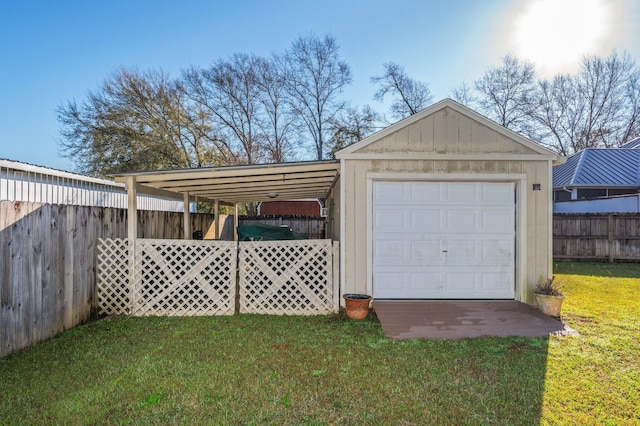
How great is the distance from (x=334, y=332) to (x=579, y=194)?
15.7 meters

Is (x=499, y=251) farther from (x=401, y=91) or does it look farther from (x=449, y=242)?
(x=401, y=91)

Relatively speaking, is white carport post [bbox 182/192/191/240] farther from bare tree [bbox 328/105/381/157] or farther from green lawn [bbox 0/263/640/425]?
bare tree [bbox 328/105/381/157]

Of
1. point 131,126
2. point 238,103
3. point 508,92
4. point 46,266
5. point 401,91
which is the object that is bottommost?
point 46,266

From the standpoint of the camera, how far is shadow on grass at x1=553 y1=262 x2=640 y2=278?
8.89 meters

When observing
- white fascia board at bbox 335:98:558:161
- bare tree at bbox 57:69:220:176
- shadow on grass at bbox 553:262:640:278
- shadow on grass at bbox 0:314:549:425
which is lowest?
shadow on grass at bbox 0:314:549:425

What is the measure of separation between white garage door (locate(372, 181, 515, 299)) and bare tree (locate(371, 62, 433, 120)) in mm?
16082

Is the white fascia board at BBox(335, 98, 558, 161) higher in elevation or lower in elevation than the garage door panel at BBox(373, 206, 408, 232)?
higher

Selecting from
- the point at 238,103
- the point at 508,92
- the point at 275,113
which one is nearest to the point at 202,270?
the point at 275,113

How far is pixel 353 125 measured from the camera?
778 inches

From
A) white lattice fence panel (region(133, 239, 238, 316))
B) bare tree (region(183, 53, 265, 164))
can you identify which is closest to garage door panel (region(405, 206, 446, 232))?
white lattice fence panel (region(133, 239, 238, 316))

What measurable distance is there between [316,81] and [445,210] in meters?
16.4

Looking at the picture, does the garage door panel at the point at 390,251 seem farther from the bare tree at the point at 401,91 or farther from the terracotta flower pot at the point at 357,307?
the bare tree at the point at 401,91

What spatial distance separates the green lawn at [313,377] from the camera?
2.66 m

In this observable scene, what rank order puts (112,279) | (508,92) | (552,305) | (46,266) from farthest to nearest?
(508,92) < (112,279) < (552,305) < (46,266)
